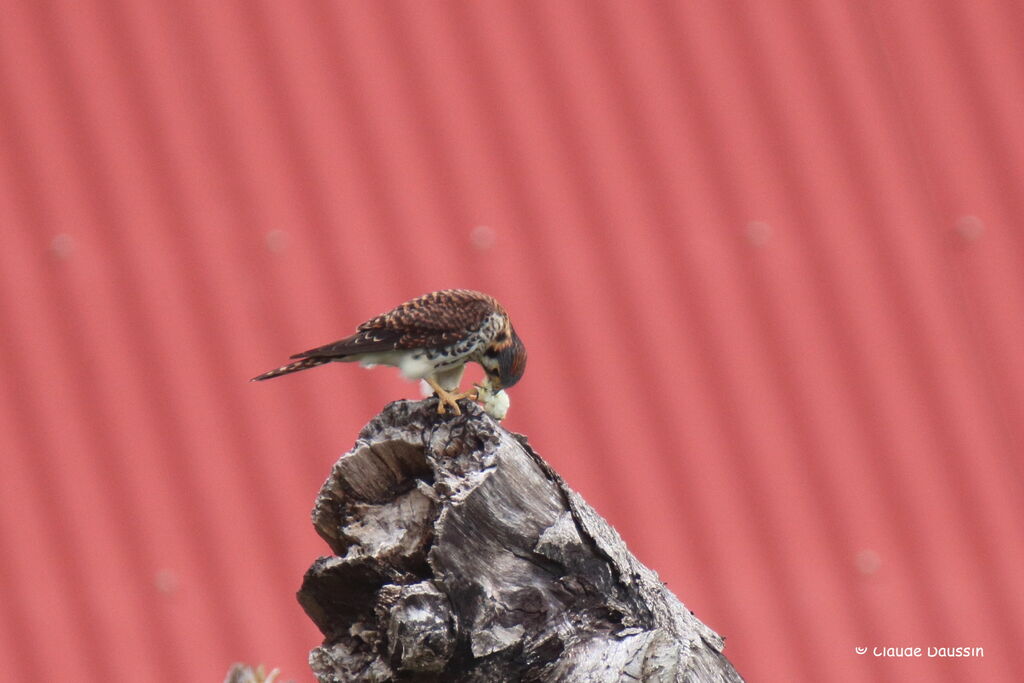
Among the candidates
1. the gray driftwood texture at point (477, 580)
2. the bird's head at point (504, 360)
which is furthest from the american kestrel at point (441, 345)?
the gray driftwood texture at point (477, 580)

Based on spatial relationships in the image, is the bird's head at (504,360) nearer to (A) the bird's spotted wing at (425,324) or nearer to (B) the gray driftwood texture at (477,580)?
(A) the bird's spotted wing at (425,324)

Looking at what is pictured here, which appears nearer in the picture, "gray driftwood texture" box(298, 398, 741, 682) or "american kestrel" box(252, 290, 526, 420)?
"gray driftwood texture" box(298, 398, 741, 682)

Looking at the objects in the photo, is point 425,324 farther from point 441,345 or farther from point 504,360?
point 504,360

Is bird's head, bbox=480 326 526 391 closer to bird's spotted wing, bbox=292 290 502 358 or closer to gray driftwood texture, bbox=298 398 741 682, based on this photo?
bird's spotted wing, bbox=292 290 502 358

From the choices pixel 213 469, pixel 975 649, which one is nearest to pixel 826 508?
pixel 975 649

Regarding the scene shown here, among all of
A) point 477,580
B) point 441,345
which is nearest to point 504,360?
point 441,345

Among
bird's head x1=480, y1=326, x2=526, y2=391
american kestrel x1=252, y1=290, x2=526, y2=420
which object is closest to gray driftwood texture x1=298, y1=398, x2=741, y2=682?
american kestrel x1=252, y1=290, x2=526, y2=420

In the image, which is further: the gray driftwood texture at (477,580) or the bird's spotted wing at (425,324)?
the bird's spotted wing at (425,324)

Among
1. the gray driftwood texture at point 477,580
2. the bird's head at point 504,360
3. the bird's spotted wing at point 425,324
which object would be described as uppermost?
the bird's spotted wing at point 425,324
